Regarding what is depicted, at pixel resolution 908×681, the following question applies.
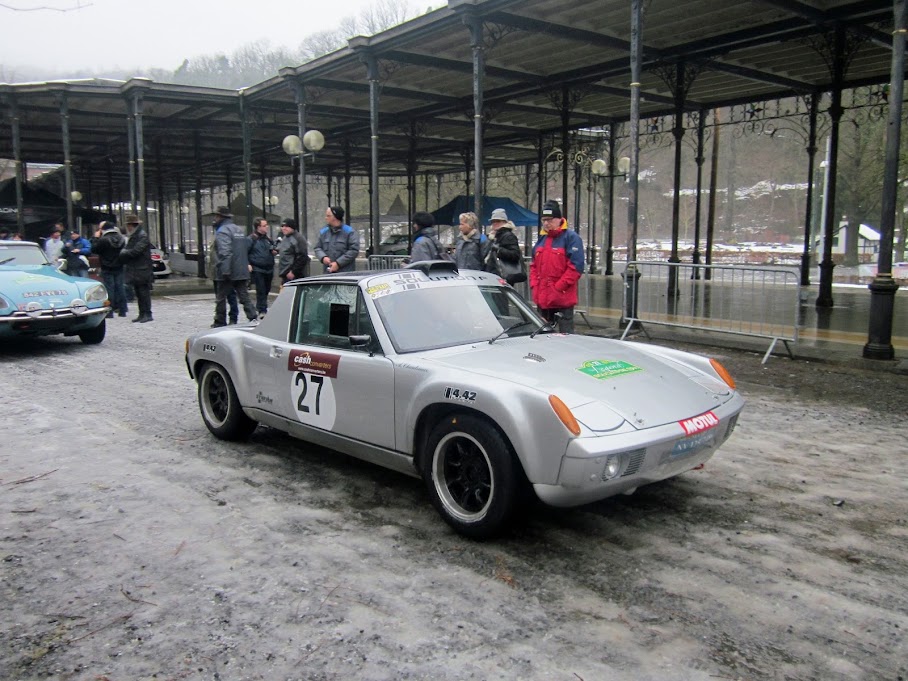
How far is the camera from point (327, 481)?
16.2ft

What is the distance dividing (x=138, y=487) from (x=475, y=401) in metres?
2.59

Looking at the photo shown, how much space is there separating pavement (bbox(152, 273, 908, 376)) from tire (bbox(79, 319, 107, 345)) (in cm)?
749

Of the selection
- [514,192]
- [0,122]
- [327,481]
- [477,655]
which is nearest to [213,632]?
[477,655]

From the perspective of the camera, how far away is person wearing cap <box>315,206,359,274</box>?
1047 centimetres

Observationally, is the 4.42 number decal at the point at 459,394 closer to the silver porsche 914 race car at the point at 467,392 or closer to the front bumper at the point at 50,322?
the silver porsche 914 race car at the point at 467,392

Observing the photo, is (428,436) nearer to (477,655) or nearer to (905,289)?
(477,655)

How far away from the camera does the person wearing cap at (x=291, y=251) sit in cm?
1161

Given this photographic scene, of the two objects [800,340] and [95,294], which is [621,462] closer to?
[800,340]

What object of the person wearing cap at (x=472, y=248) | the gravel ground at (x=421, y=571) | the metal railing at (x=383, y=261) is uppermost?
the person wearing cap at (x=472, y=248)

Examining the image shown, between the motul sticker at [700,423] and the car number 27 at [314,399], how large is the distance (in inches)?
87.0

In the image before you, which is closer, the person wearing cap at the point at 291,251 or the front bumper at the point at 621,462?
the front bumper at the point at 621,462

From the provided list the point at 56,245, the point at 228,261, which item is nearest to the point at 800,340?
the point at 228,261

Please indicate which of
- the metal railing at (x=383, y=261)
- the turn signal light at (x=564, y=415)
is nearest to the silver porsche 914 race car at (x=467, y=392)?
the turn signal light at (x=564, y=415)

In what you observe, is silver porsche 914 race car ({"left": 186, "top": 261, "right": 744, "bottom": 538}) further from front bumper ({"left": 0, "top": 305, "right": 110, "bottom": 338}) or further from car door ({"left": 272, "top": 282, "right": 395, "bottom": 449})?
front bumper ({"left": 0, "top": 305, "right": 110, "bottom": 338})
